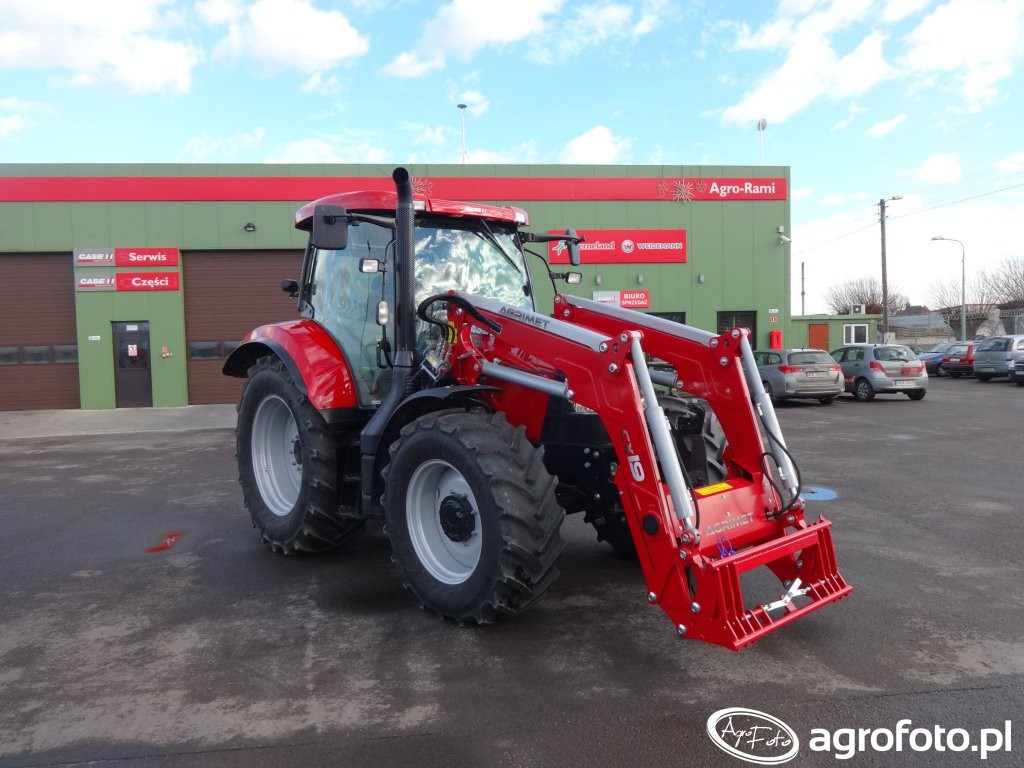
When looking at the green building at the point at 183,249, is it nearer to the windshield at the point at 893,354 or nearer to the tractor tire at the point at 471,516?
the windshield at the point at 893,354

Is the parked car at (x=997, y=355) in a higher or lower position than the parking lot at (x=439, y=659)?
higher

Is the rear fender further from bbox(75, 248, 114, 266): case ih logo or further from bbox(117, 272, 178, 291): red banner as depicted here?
bbox(75, 248, 114, 266): case ih logo

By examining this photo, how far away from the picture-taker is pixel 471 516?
3984 mm

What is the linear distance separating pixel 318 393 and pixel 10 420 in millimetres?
16326

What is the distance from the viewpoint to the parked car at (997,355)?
23531 millimetres

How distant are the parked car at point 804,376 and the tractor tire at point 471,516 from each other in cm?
1458

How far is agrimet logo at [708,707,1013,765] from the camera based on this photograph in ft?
9.35

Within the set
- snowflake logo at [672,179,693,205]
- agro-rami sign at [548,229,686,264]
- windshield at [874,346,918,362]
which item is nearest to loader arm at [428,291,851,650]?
agro-rami sign at [548,229,686,264]

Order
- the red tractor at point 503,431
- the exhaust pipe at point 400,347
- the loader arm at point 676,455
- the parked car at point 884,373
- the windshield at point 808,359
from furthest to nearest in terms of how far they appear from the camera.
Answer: the parked car at point 884,373 < the windshield at point 808,359 < the exhaust pipe at point 400,347 < the red tractor at point 503,431 < the loader arm at point 676,455

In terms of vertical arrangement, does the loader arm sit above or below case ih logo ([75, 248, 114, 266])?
below

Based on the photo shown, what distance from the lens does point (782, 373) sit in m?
17.5

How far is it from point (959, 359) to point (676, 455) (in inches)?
1155

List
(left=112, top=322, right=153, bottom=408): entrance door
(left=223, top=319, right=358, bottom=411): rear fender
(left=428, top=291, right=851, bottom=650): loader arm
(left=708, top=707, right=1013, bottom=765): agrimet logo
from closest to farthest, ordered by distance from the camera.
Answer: (left=708, top=707, right=1013, bottom=765): agrimet logo, (left=428, top=291, right=851, bottom=650): loader arm, (left=223, top=319, right=358, bottom=411): rear fender, (left=112, top=322, right=153, bottom=408): entrance door

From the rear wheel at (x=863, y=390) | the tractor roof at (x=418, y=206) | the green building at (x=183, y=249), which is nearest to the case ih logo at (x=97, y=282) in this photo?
the green building at (x=183, y=249)
